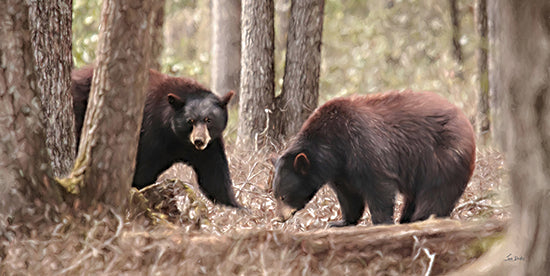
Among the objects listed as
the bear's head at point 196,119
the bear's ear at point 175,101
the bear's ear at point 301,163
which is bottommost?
the bear's ear at point 301,163

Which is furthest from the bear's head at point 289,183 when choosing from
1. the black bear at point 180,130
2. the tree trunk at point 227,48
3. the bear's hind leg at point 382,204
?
the tree trunk at point 227,48

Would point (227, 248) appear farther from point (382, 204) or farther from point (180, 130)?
point (180, 130)

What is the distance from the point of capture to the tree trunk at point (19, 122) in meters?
4.35

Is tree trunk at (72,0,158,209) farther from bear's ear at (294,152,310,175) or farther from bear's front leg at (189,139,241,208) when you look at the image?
bear's front leg at (189,139,241,208)

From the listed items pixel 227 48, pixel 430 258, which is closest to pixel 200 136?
pixel 430 258

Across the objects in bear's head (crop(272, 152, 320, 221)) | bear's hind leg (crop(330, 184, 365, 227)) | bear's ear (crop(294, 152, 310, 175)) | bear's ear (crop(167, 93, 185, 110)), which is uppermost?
bear's ear (crop(167, 93, 185, 110))

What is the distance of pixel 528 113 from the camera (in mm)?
2996

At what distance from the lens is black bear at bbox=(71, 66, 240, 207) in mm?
6875

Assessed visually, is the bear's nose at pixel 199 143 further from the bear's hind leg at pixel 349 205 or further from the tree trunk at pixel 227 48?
the tree trunk at pixel 227 48

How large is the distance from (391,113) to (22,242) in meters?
3.21

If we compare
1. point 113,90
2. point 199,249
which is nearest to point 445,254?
point 199,249

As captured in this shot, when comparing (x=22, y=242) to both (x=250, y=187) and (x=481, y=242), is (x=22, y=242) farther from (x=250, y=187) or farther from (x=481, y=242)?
(x=250, y=187)

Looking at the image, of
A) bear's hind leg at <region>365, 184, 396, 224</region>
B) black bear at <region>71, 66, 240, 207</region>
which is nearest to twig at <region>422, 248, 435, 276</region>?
bear's hind leg at <region>365, 184, 396, 224</region>

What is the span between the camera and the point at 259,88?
9422 millimetres
